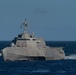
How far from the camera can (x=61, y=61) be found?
128m

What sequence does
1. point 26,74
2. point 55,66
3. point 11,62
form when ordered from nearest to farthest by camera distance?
1. point 26,74
2. point 55,66
3. point 11,62

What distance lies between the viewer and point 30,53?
13062cm

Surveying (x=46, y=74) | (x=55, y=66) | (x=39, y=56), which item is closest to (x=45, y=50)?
(x=39, y=56)

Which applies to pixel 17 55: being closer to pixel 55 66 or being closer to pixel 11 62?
pixel 11 62

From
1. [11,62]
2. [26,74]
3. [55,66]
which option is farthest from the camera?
[11,62]

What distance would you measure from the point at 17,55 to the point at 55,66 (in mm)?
17866

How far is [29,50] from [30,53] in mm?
732

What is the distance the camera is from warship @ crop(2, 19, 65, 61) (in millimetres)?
129000

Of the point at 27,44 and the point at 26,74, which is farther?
the point at 27,44

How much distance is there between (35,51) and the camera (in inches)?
5138

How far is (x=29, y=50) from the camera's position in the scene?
130375 millimetres

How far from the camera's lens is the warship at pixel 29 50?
423ft

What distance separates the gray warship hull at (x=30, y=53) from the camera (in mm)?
128750

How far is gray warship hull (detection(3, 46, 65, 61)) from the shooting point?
129 meters
